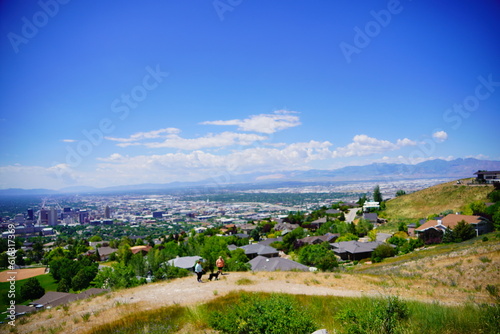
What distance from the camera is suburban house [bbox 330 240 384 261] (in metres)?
34.9

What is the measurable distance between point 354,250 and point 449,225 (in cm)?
1204

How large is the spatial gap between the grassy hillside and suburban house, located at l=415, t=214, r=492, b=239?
1192 cm

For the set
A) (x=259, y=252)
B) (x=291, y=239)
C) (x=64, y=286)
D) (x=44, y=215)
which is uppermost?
(x=44, y=215)

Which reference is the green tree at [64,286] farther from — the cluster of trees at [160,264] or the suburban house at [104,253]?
the suburban house at [104,253]

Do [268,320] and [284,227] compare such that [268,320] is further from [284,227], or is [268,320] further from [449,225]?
[284,227]

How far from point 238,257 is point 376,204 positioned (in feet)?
167

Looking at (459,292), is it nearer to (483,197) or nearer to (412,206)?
(483,197)

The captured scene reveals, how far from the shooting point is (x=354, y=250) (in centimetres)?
3500

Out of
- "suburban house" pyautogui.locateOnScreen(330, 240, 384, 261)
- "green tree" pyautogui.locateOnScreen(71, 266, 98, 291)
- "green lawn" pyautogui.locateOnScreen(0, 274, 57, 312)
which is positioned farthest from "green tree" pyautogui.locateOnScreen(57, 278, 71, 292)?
"suburban house" pyautogui.locateOnScreen(330, 240, 384, 261)

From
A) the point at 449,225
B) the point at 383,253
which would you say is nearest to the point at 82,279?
the point at 383,253

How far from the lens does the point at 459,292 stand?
11.4m

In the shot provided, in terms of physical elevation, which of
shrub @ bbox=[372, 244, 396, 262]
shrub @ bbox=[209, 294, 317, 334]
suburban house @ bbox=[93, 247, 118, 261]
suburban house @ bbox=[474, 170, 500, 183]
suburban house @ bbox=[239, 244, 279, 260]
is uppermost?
suburban house @ bbox=[474, 170, 500, 183]

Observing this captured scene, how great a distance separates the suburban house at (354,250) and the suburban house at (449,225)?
5.65m

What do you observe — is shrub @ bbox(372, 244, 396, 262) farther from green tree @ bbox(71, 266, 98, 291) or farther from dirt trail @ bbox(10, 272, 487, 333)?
green tree @ bbox(71, 266, 98, 291)
